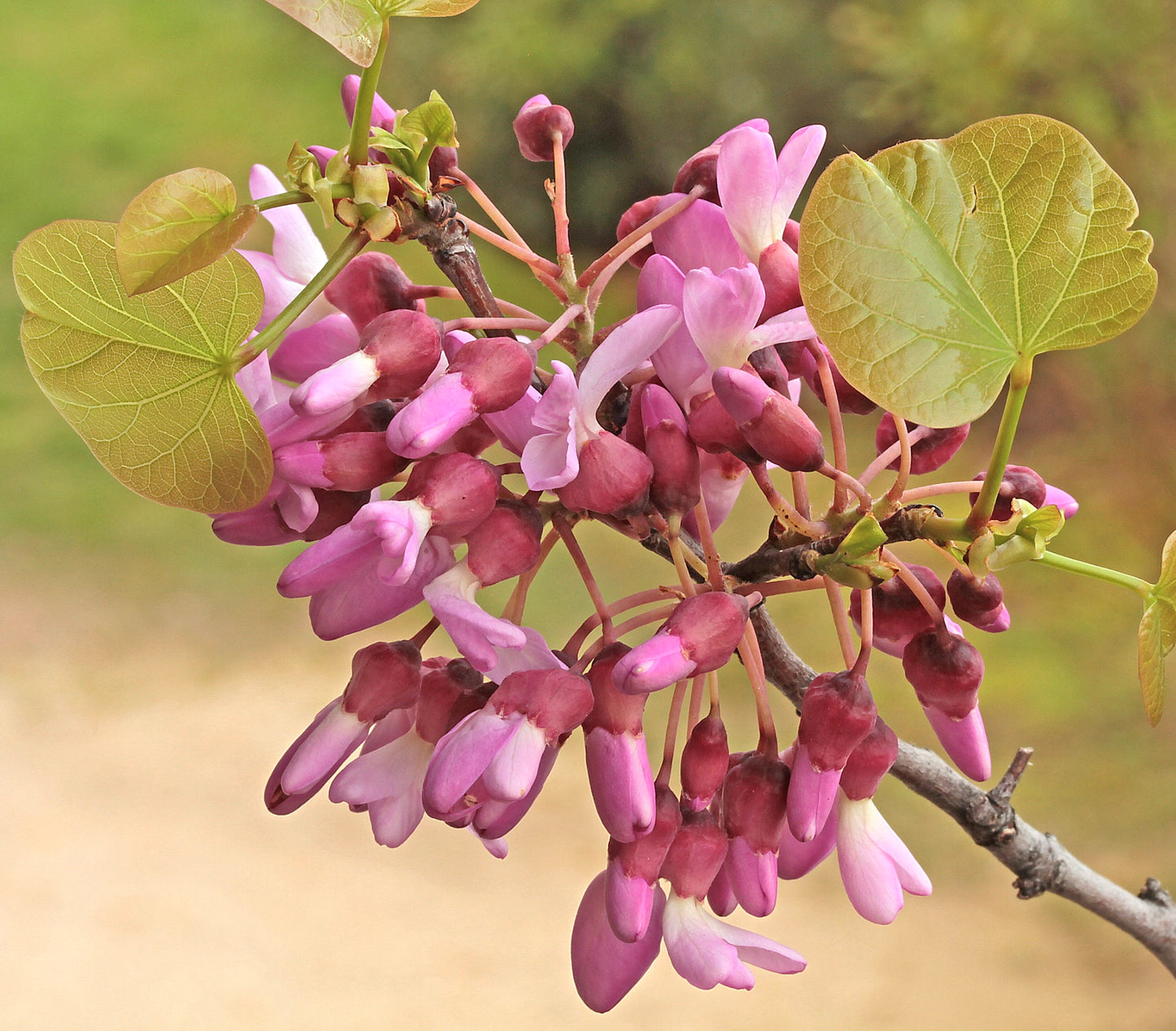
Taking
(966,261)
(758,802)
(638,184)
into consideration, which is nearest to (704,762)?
(758,802)

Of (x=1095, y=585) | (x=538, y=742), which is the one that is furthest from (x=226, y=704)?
(x=538, y=742)

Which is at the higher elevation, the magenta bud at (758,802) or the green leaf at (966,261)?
the green leaf at (966,261)

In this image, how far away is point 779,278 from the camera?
0.24 meters

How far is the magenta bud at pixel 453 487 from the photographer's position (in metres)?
0.20

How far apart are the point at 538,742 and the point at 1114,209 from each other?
0.15 meters

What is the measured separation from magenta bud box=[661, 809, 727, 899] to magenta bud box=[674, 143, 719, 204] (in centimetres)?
14

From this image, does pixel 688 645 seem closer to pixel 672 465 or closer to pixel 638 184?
pixel 672 465

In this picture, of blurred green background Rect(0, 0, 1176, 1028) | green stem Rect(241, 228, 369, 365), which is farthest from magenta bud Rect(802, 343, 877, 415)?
blurred green background Rect(0, 0, 1176, 1028)

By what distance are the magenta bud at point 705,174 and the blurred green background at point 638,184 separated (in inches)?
32.4

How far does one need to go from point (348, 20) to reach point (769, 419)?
0.11 metres

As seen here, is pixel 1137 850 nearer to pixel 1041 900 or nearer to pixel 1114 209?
pixel 1041 900

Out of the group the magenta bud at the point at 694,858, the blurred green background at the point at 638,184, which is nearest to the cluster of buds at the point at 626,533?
the magenta bud at the point at 694,858

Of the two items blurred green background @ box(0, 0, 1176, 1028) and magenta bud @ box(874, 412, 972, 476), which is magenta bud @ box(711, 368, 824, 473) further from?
blurred green background @ box(0, 0, 1176, 1028)

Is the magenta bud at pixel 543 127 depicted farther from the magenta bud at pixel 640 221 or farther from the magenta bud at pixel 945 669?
the magenta bud at pixel 945 669
